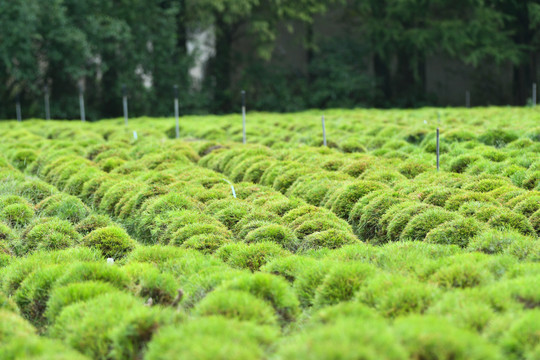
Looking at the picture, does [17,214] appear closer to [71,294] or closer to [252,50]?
[71,294]

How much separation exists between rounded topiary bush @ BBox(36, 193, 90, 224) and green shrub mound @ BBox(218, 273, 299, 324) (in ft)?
12.7

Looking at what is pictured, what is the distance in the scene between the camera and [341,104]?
3036 cm

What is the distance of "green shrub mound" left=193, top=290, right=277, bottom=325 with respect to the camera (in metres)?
4.31

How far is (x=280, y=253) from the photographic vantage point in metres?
6.17

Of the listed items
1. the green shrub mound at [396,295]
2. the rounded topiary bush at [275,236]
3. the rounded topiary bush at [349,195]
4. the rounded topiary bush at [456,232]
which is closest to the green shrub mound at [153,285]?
the rounded topiary bush at [275,236]

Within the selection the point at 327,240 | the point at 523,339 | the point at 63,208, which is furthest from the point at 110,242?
the point at 523,339

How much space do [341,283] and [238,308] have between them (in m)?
1.00

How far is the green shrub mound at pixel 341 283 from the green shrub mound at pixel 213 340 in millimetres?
800

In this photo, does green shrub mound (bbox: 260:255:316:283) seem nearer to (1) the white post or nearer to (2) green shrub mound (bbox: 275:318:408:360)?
(2) green shrub mound (bbox: 275:318:408:360)

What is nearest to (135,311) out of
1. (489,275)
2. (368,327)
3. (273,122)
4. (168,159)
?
(368,327)

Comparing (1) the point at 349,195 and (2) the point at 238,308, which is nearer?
(2) the point at 238,308

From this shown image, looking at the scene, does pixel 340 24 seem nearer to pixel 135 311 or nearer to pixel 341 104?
pixel 341 104

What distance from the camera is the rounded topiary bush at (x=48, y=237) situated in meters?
6.72

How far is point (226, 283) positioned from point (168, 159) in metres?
6.80
